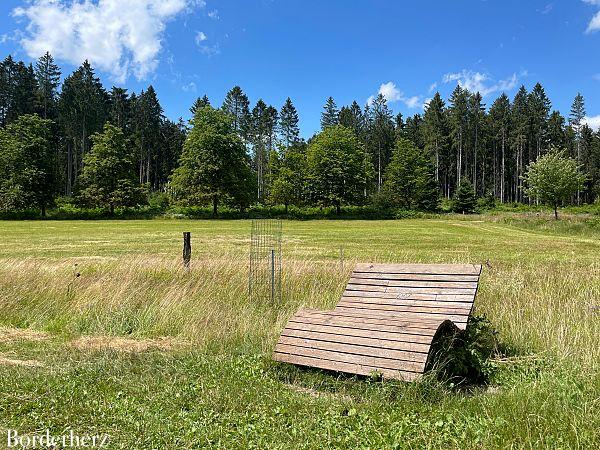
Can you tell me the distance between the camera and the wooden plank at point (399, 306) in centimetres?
492

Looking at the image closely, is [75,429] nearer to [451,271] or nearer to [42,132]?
[451,271]

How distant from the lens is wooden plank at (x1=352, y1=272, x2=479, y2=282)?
532 cm

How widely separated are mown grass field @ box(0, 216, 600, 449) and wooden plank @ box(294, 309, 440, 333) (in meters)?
0.53

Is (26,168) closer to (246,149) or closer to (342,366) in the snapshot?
(246,149)

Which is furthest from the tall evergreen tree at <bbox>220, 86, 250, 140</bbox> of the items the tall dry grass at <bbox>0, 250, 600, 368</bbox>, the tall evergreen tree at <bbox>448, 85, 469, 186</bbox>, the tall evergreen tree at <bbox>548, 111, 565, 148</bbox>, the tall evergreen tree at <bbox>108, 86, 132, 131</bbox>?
the tall dry grass at <bbox>0, 250, 600, 368</bbox>

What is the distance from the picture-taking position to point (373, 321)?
179 inches

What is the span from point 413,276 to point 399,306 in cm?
55

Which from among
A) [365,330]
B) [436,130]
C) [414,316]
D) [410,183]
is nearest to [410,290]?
[414,316]

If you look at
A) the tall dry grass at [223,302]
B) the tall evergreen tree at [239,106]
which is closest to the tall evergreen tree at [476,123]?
the tall evergreen tree at [239,106]

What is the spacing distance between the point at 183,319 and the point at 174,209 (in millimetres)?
43714

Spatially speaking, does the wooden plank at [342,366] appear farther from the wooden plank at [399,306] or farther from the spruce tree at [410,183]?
the spruce tree at [410,183]

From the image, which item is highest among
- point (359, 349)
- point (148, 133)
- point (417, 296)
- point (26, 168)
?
point (148, 133)

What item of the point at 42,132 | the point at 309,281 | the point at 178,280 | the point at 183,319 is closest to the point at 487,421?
the point at 183,319

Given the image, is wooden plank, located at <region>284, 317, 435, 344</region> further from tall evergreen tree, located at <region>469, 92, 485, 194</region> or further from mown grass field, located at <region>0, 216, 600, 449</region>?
tall evergreen tree, located at <region>469, 92, 485, 194</region>
